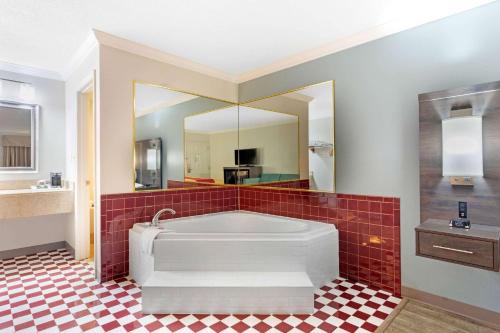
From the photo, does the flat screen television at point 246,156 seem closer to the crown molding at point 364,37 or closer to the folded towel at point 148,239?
the crown molding at point 364,37

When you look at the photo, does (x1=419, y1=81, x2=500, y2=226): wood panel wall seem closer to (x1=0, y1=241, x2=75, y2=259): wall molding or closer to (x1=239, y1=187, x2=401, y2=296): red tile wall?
(x1=239, y1=187, x2=401, y2=296): red tile wall

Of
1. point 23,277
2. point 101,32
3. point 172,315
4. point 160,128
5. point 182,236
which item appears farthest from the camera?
point 160,128

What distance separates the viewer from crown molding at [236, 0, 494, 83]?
7.08 feet

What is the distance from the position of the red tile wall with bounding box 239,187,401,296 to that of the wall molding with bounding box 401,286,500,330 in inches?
5.0

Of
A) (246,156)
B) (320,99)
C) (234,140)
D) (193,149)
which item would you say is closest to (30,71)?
(193,149)

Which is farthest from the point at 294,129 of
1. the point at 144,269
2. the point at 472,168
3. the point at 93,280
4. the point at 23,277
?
the point at 23,277

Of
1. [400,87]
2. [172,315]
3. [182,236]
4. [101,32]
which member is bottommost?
[172,315]

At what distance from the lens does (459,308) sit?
6.83 ft

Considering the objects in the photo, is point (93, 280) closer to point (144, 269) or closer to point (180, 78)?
point (144, 269)

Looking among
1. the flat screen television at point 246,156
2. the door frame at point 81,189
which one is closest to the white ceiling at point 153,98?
the door frame at point 81,189

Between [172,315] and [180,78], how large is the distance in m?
2.48

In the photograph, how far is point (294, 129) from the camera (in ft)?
10.5

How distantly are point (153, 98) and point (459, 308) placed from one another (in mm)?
3343

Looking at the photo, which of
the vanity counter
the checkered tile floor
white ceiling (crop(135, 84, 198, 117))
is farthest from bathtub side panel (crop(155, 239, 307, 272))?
the vanity counter
